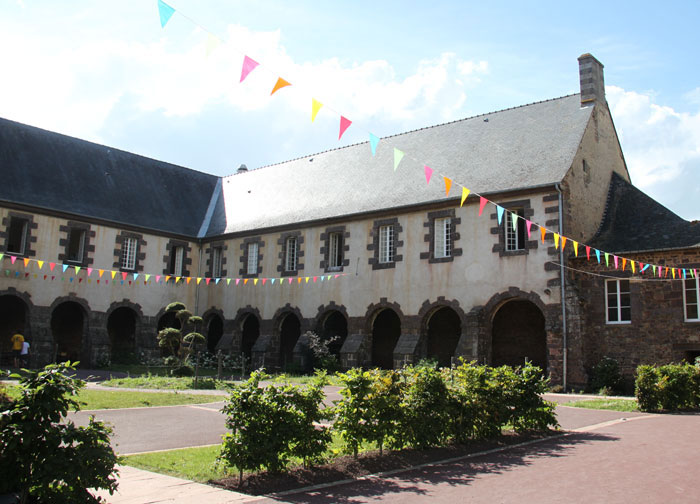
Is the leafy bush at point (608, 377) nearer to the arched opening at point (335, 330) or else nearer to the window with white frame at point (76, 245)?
the arched opening at point (335, 330)

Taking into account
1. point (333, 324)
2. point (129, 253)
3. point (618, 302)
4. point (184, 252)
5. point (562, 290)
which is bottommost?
point (333, 324)

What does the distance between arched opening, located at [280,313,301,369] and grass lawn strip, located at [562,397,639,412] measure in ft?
43.7

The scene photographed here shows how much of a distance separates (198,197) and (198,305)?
17.6 ft

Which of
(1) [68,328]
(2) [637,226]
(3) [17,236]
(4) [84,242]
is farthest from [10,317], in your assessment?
(2) [637,226]

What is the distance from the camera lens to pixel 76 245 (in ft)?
79.2

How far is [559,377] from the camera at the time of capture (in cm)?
1733

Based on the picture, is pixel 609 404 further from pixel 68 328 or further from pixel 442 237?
pixel 68 328

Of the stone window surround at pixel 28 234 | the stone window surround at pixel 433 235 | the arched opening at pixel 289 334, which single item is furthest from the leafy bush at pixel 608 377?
the stone window surround at pixel 28 234

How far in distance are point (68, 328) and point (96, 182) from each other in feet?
19.5

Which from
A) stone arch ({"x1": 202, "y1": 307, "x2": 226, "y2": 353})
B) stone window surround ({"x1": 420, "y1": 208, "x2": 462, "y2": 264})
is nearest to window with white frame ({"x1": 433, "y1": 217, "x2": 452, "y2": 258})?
stone window surround ({"x1": 420, "y1": 208, "x2": 462, "y2": 264})

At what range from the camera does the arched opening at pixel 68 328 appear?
24562 millimetres

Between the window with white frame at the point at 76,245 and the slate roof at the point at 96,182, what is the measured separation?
0.91 m

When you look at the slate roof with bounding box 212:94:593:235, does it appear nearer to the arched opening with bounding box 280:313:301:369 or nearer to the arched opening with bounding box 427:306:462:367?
the arched opening with bounding box 280:313:301:369

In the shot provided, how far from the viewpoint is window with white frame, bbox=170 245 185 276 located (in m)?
27.1
